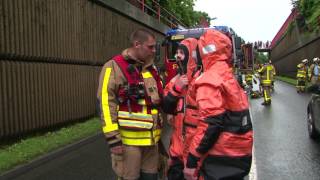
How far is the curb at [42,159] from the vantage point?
781 cm

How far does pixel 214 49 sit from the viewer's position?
12.5ft

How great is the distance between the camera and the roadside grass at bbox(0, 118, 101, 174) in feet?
28.1

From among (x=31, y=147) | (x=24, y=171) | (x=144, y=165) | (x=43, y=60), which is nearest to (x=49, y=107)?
(x=43, y=60)

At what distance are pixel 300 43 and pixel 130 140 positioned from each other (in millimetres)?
44342

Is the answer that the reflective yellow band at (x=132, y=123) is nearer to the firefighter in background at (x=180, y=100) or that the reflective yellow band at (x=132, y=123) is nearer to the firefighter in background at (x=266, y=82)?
the firefighter in background at (x=180, y=100)

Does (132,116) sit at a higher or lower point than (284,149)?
higher

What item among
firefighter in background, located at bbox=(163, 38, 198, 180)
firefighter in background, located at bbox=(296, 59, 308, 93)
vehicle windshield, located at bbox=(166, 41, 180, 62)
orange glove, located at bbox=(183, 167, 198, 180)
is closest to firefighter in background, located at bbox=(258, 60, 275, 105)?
vehicle windshield, located at bbox=(166, 41, 180, 62)

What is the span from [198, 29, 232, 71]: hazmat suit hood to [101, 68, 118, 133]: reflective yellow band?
1.03 m

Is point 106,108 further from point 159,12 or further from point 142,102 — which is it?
point 159,12

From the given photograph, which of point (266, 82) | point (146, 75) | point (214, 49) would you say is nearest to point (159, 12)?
point (266, 82)

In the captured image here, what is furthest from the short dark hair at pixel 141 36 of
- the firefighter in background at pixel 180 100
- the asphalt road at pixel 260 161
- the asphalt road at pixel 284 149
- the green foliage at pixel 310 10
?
the green foliage at pixel 310 10

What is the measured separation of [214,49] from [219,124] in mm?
585

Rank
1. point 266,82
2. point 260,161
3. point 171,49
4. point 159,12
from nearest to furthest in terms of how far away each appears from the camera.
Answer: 1. point 260,161
2. point 171,49
3. point 266,82
4. point 159,12

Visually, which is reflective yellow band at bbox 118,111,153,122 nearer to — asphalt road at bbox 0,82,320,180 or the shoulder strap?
the shoulder strap
